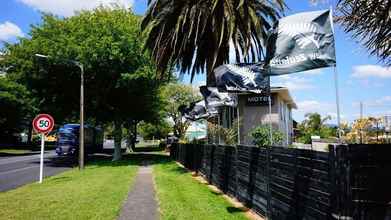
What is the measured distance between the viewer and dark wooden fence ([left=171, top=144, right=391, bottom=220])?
15.8 feet

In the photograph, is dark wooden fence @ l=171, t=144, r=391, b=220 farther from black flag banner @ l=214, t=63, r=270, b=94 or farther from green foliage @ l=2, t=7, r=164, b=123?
green foliage @ l=2, t=7, r=164, b=123

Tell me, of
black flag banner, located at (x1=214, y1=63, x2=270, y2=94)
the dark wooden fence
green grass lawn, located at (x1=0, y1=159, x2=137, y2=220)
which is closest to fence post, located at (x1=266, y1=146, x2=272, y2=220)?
the dark wooden fence

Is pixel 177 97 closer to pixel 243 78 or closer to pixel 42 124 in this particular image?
pixel 42 124

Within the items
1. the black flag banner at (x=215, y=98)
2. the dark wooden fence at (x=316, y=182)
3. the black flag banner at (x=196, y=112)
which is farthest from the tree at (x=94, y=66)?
the dark wooden fence at (x=316, y=182)

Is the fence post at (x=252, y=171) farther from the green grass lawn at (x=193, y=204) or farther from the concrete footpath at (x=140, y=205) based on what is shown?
the concrete footpath at (x=140, y=205)

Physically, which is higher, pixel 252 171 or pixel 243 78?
pixel 243 78

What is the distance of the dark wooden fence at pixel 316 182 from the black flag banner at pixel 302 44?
1.81 m

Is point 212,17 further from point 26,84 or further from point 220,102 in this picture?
point 26,84

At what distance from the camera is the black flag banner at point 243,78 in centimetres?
1430

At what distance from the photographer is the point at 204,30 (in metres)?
19.7

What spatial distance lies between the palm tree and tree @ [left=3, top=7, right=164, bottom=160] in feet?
21.5

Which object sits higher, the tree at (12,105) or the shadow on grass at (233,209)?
the tree at (12,105)

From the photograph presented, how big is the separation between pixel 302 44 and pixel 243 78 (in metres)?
5.99

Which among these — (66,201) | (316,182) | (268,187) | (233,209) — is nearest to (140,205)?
(66,201)
